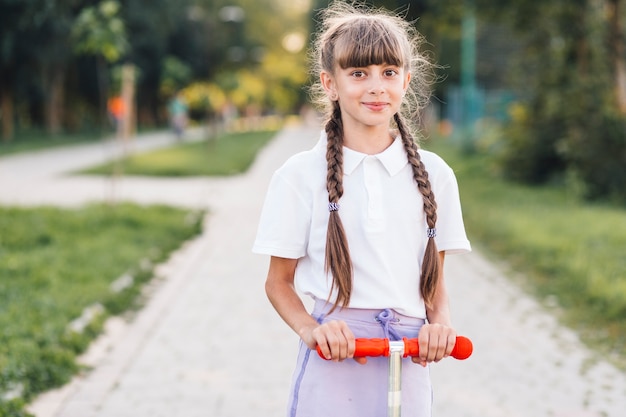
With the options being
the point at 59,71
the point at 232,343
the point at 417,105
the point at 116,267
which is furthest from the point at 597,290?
the point at 59,71

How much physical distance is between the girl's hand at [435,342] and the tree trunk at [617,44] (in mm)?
12616

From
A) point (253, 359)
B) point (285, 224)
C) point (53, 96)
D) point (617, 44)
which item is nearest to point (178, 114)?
point (53, 96)

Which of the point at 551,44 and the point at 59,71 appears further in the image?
the point at 59,71

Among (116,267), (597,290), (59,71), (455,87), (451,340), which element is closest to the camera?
(451,340)

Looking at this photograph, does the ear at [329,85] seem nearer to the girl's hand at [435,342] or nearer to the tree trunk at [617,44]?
the girl's hand at [435,342]

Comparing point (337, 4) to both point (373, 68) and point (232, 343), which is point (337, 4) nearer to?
point (373, 68)

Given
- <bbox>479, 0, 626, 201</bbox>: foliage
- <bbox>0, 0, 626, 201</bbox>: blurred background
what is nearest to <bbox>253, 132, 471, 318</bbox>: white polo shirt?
<bbox>0, 0, 626, 201</bbox>: blurred background

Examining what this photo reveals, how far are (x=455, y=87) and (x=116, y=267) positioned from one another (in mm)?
49336

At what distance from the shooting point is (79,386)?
533 centimetres

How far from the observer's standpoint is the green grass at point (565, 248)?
Answer: 23.0 ft

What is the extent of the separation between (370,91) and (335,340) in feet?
2.01

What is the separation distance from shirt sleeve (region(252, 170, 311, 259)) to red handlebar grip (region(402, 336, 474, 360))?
0.37m

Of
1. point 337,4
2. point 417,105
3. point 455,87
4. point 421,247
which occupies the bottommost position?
point 455,87

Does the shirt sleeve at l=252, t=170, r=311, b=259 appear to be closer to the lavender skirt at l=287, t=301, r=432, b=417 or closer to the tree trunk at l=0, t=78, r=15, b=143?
the lavender skirt at l=287, t=301, r=432, b=417
